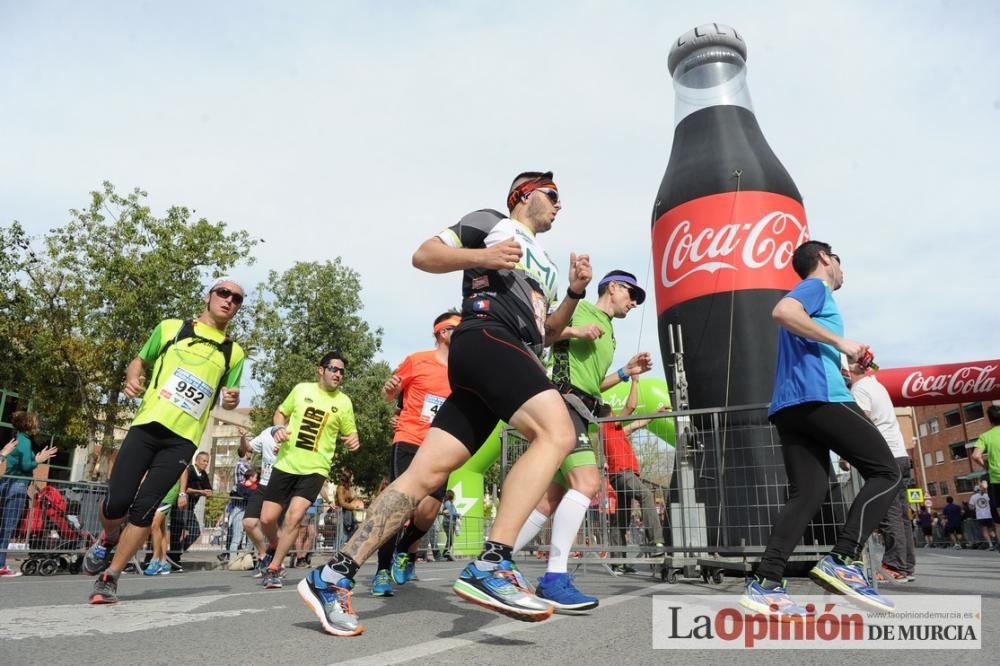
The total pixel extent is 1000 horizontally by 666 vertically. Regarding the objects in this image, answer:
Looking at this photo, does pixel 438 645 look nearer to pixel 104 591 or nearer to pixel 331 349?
pixel 104 591

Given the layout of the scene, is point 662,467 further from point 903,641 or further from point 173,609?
point 173,609

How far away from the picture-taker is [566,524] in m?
3.66

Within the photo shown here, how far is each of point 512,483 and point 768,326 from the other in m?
5.78

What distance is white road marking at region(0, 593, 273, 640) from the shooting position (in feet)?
9.35

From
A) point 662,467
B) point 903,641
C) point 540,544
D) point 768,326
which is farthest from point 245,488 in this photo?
point 903,641

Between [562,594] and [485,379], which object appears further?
[562,594]

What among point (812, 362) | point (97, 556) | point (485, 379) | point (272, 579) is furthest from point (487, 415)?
point (272, 579)

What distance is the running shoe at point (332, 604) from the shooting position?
8.61 feet

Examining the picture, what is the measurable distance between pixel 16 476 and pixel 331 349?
22.2 m

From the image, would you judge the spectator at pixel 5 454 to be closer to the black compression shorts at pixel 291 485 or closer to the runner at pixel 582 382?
the black compression shorts at pixel 291 485

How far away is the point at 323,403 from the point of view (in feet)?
21.2

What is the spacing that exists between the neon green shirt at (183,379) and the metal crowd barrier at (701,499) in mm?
2756

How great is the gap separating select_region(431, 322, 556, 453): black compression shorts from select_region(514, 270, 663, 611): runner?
3.07ft

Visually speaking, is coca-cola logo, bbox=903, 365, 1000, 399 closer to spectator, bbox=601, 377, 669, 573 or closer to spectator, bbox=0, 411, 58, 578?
spectator, bbox=601, 377, 669, 573
